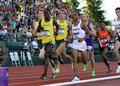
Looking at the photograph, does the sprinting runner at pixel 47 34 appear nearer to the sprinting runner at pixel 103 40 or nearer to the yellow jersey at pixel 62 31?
the yellow jersey at pixel 62 31

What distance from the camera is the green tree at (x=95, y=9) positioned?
69.4 meters

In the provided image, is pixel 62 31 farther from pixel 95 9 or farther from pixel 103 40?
pixel 95 9

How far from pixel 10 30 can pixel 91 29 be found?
1240 centimetres

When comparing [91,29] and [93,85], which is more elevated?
[91,29]

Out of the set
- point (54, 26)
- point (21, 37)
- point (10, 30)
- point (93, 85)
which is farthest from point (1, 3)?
point (93, 85)

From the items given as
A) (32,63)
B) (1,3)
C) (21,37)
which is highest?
(1,3)

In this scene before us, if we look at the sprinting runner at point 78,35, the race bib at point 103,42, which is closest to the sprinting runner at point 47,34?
the sprinting runner at point 78,35

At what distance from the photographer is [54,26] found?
1427 centimetres

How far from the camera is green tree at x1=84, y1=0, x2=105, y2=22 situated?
6944 centimetres

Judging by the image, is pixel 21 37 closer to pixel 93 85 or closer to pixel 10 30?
pixel 10 30

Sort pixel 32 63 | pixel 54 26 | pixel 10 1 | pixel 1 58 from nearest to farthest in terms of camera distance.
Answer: pixel 54 26 → pixel 1 58 → pixel 32 63 → pixel 10 1

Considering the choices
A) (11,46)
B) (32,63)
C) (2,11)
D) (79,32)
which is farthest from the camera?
(2,11)

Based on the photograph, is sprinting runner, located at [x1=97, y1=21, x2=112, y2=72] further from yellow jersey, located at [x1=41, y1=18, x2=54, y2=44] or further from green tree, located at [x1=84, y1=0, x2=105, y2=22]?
green tree, located at [x1=84, y1=0, x2=105, y2=22]

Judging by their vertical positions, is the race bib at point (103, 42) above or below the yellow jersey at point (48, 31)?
below
